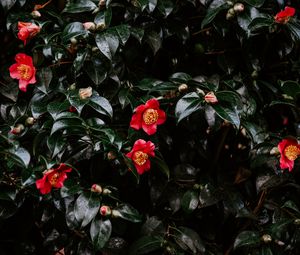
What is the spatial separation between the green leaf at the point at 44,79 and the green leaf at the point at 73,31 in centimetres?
13

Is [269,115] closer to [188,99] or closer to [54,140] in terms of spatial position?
[188,99]

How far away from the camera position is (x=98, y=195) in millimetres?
1279

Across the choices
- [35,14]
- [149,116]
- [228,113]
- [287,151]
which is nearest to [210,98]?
[228,113]

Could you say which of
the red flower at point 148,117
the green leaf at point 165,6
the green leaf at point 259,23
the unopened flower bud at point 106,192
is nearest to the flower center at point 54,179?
the unopened flower bud at point 106,192

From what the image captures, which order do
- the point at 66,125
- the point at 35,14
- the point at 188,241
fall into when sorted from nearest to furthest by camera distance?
the point at 66,125, the point at 188,241, the point at 35,14

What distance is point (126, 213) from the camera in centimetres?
129

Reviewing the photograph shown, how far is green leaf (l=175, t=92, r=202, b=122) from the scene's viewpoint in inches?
47.4

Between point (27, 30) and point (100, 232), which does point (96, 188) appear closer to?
point (100, 232)

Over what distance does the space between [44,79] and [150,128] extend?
360 millimetres

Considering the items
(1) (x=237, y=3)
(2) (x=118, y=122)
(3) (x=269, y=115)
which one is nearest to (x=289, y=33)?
(1) (x=237, y=3)

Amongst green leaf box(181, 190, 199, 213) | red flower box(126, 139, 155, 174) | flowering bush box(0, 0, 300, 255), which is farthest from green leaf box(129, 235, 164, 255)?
red flower box(126, 139, 155, 174)

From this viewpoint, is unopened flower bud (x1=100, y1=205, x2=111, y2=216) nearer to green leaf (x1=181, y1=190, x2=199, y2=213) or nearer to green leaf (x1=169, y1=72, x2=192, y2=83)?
green leaf (x1=181, y1=190, x2=199, y2=213)

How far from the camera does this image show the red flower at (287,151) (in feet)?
4.23

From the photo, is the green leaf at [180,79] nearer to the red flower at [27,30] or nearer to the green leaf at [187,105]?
the green leaf at [187,105]
